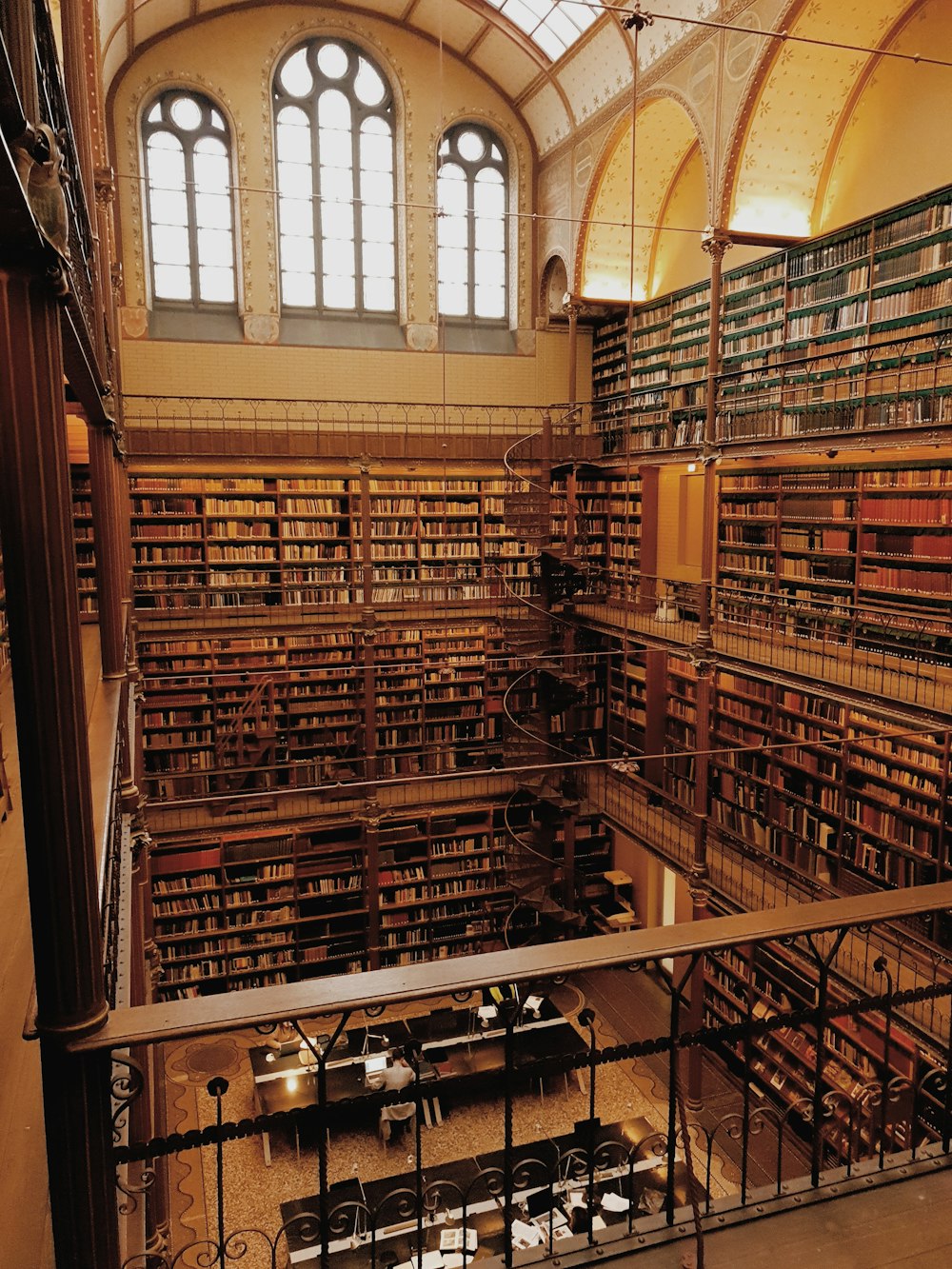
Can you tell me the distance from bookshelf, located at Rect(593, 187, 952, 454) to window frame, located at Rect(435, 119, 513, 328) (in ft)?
7.11

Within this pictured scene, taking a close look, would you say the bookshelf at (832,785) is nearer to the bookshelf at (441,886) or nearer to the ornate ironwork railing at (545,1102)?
the ornate ironwork railing at (545,1102)

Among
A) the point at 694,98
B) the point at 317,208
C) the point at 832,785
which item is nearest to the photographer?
the point at 832,785

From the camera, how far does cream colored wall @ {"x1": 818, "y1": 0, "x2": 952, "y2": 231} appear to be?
273 inches

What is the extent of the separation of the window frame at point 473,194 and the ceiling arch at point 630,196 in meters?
1.26

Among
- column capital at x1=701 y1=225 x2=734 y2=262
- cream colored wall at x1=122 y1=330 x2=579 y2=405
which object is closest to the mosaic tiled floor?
column capital at x1=701 y1=225 x2=734 y2=262

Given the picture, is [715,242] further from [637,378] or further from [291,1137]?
[291,1137]

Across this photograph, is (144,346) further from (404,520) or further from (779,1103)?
(779,1103)

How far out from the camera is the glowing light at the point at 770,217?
8.07 metres

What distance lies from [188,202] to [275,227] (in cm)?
103

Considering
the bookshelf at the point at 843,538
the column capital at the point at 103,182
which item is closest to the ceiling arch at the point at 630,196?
the bookshelf at the point at 843,538

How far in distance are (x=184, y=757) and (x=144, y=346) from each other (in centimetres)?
485

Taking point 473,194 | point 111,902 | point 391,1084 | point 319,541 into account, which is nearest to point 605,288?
point 473,194

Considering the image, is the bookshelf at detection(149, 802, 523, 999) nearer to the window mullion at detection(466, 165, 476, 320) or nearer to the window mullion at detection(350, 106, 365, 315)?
the window mullion at detection(350, 106, 365, 315)

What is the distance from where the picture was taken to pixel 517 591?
10602 millimetres
